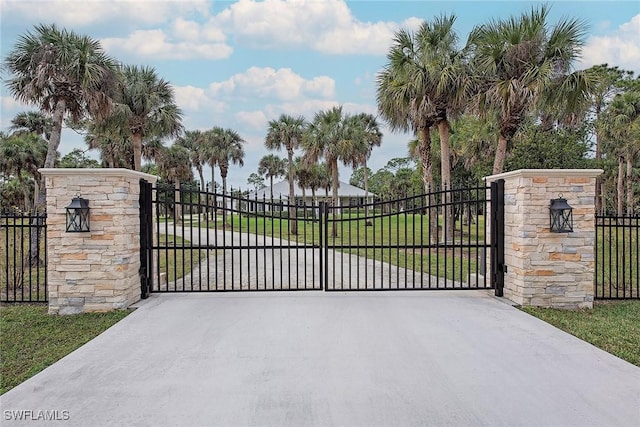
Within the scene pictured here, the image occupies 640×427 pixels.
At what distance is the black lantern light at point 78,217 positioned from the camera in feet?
18.6

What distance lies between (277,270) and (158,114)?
399 inches

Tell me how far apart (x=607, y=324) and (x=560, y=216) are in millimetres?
1623

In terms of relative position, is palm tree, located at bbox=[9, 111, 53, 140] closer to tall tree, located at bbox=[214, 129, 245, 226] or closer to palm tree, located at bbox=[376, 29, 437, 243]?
tall tree, located at bbox=[214, 129, 245, 226]

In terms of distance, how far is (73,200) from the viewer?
5.69 m

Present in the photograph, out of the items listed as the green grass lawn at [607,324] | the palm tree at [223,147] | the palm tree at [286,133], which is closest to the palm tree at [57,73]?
the green grass lawn at [607,324]

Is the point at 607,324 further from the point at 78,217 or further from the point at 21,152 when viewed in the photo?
the point at 21,152

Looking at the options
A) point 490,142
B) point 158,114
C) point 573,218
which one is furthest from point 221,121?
point 573,218

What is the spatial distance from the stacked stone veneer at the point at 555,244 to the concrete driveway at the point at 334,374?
848 millimetres

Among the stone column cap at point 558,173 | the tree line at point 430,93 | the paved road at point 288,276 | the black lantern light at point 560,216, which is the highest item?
the tree line at point 430,93

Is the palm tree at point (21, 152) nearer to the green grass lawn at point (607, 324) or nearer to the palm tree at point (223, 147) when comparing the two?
the palm tree at point (223, 147)

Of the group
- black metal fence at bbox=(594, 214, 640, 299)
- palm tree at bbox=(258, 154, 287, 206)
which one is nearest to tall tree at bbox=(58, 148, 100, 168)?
palm tree at bbox=(258, 154, 287, 206)

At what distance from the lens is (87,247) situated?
5.82 metres

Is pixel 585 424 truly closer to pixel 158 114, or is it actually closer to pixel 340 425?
pixel 340 425

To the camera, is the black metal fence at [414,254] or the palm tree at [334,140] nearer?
the black metal fence at [414,254]
